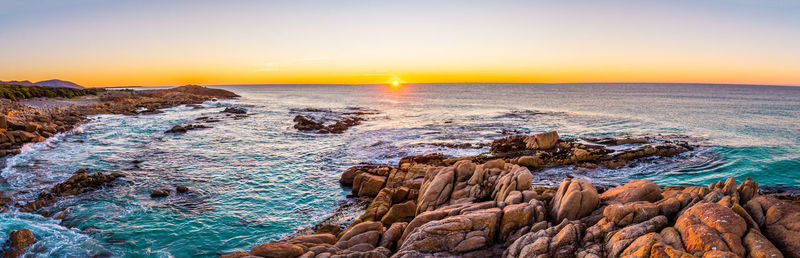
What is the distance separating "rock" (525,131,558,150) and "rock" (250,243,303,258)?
85.7 ft

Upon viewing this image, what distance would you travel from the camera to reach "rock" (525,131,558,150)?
1282 inches

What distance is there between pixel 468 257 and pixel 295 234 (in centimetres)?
920

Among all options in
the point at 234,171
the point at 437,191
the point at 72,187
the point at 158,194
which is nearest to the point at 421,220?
the point at 437,191

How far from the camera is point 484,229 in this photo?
12.1 meters

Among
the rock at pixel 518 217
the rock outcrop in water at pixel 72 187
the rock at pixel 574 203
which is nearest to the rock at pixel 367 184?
the rock at pixel 518 217

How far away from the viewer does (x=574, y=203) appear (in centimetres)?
1252

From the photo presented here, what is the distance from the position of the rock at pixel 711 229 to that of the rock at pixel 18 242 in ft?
76.2

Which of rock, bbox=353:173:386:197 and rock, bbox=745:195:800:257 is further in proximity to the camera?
rock, bbox=353:173:386:197

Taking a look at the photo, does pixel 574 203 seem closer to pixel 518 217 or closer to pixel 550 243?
pixel 518 217

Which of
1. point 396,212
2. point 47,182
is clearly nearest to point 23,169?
point 47,182

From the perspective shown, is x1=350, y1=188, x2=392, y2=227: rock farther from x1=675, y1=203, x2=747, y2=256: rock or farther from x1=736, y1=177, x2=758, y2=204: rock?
x1=736, y1=177, x2=758, y2=204: rock

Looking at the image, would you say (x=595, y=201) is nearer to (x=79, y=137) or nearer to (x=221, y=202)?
(x=221, y=202)

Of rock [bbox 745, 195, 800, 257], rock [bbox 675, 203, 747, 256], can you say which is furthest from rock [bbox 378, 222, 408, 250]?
rock [bbox 745, 195, 800, 257]

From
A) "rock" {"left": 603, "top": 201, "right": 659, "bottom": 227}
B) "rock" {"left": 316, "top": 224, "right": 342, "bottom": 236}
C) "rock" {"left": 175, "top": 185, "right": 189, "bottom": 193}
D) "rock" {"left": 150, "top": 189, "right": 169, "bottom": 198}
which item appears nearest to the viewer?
"rock" {"left": 603, "top": 201, "right": 659, "bottom": 227}
